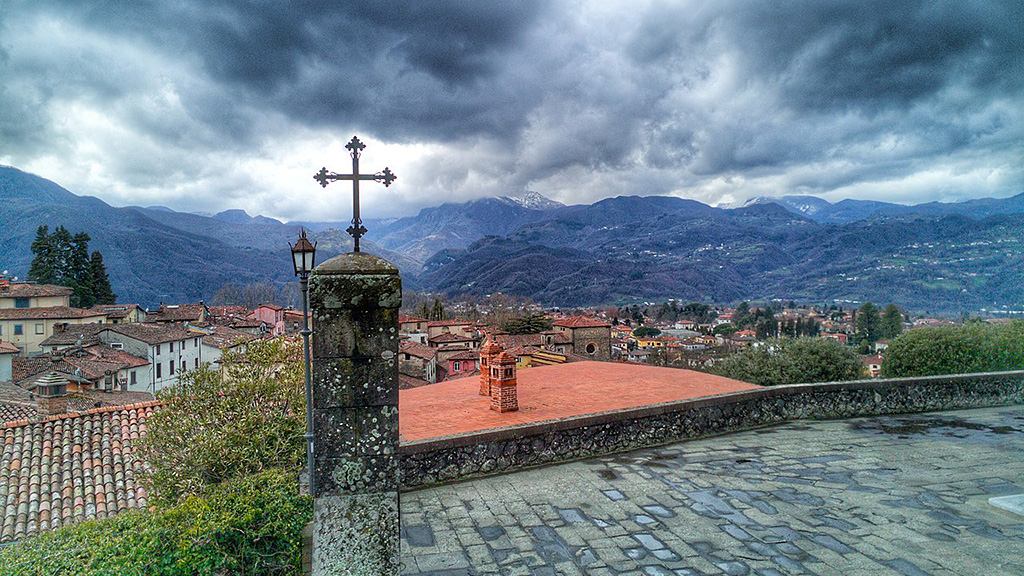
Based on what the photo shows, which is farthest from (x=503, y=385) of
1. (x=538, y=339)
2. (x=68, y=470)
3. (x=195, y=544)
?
(x=538, y=339)

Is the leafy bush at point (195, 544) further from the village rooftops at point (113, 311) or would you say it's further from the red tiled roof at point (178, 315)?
the red tiled roof at point (178, 315)

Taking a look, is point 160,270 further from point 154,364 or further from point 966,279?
point 966,279

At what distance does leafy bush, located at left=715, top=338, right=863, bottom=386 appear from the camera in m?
14.3

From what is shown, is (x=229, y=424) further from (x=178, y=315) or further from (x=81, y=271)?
(x=81, y=271)

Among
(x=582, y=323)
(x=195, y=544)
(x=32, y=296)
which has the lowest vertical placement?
(x=582, y=323)

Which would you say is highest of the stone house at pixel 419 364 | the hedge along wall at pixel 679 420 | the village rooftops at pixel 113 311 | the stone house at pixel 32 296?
the stone house at pixel 32 296

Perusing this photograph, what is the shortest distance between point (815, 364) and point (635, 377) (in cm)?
548

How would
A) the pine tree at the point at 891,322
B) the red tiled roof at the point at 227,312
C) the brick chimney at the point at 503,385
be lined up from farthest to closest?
the red tiled roof at the point at 227,312 < the pine tree at the point at 891,322 < the brick chimney at the point at 503,385

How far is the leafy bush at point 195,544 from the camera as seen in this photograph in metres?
3.87

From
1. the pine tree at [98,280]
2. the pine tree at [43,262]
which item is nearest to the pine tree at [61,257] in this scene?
the pine tree at [43,262]

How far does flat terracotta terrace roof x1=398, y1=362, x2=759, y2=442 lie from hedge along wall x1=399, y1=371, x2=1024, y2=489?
0.55 m

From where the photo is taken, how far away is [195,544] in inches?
156

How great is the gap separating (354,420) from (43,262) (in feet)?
235

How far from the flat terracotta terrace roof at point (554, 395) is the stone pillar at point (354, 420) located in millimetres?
4377
